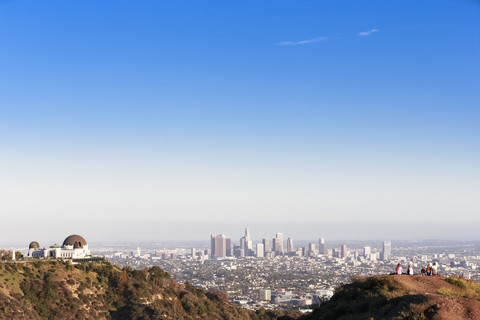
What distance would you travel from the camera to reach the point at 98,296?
6356 cm

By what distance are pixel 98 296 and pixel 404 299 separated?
166 feet

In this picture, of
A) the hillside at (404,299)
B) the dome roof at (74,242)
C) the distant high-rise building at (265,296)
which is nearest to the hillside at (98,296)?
the dome roof at (74,242)

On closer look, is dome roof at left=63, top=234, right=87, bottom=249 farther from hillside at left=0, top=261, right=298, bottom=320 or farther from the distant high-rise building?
the distant high-rise building

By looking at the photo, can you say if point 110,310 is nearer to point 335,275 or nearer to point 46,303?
point 46,303

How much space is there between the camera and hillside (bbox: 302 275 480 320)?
62.5ft

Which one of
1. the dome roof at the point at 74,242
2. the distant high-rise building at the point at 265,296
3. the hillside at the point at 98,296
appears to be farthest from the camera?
the distant high-rise building at the point at 265,296

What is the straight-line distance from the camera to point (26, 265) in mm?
65812

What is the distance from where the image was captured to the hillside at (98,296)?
5759 centimetres

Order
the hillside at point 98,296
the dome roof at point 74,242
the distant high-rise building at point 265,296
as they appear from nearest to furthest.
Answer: the hillside at point 98,296 → the dome roof at point 74,242 → the distant high-rise building at point 265,296

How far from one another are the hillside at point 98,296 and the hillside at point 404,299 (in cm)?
3905

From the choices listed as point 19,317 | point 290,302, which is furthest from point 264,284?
point 19,317

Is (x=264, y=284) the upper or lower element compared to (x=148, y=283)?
lower

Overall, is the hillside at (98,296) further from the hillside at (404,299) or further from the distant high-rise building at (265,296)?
the distant high-rise building at (265,296)

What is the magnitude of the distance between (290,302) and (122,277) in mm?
51662
